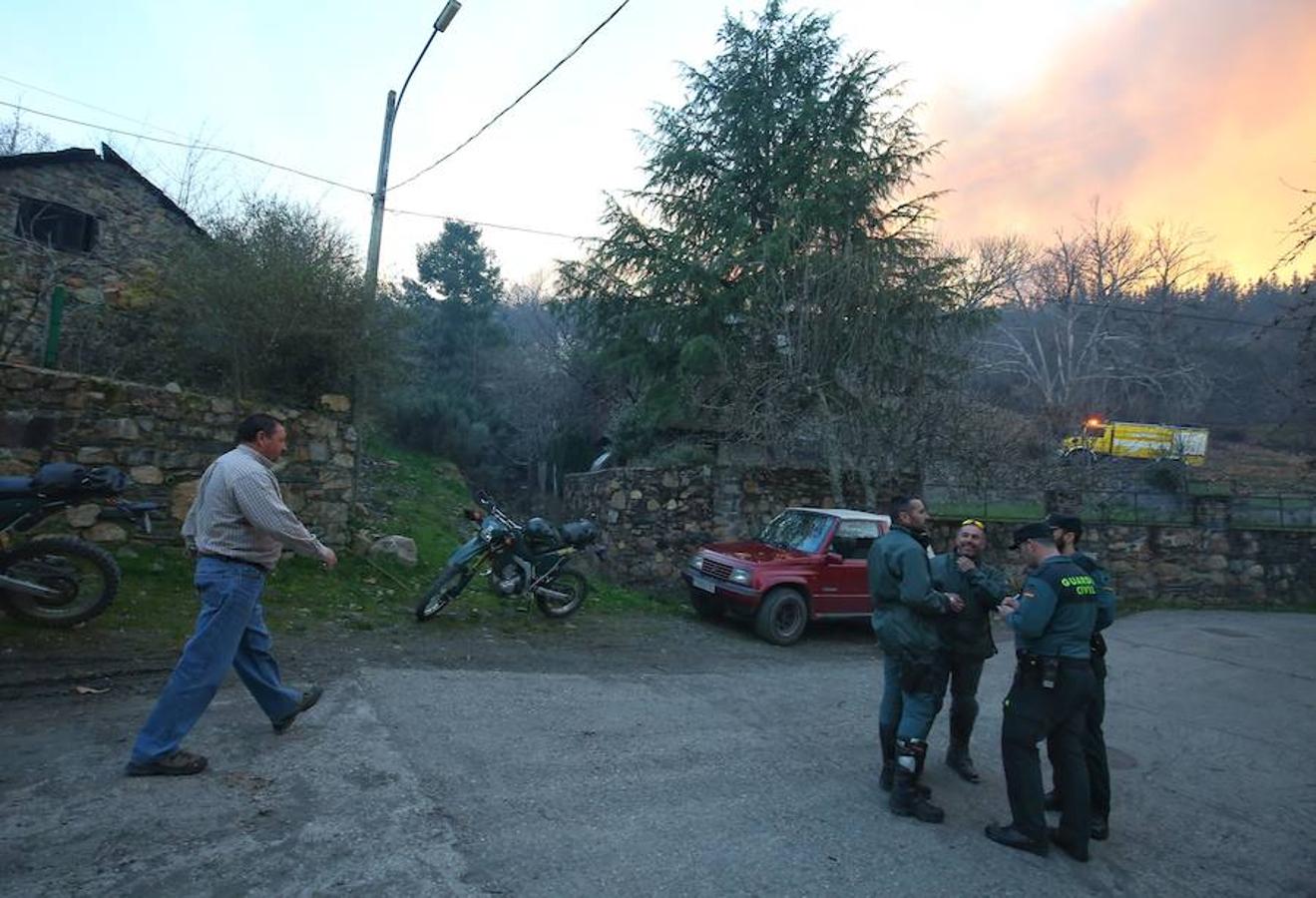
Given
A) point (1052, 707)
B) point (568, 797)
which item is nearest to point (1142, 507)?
point (1052, 707)

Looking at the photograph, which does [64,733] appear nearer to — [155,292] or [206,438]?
[206,438]

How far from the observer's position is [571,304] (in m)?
17.8

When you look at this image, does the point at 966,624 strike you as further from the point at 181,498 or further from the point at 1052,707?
the point at 181,498

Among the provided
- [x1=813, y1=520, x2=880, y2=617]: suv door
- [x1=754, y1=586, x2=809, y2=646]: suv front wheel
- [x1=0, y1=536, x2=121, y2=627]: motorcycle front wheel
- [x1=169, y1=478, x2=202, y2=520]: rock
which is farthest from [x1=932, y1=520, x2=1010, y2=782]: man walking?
[x1=169, y1=478, x2=202, y2=520]: rock

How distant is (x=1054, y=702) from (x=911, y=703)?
765 millimetres

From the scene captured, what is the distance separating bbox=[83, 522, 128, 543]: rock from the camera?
303 inches

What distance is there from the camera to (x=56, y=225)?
1241cm

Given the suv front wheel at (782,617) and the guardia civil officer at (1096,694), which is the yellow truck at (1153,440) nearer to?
the suv front wheel at (782,617)

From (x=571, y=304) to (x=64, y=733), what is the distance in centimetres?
1435

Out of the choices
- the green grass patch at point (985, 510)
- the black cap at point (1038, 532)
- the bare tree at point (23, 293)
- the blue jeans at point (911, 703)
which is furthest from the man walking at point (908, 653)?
the green grass patch at point (985, 510)

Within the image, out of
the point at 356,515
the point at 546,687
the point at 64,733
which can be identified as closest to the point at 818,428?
the point at 356,515

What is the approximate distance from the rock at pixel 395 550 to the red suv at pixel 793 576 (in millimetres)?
3627

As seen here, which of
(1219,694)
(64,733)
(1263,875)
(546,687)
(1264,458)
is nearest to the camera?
(1263,875)

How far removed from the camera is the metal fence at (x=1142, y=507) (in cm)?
1459
